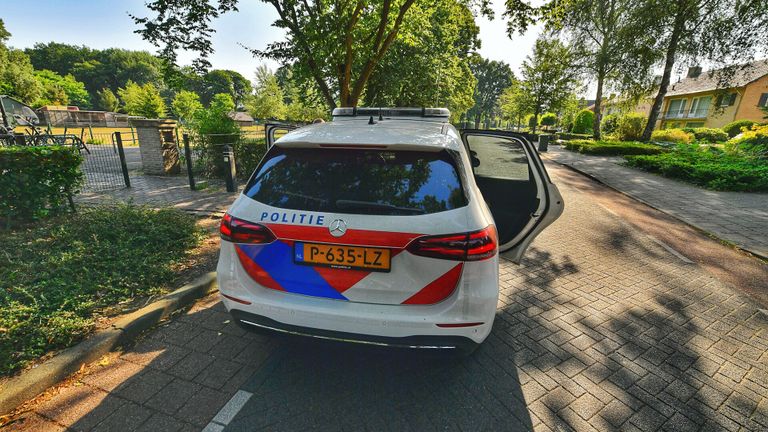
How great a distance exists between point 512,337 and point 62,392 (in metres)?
3.38

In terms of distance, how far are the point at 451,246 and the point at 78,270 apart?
3.85 meters

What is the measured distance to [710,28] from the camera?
17.6 metres

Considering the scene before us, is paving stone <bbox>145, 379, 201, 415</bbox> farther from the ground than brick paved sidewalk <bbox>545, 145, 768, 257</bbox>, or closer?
closer

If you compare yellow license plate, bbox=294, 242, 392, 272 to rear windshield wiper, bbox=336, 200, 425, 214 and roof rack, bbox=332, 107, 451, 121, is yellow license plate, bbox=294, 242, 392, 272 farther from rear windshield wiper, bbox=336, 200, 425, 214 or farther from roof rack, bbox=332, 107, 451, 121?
roof rack, bbox=332, 107, 451, 121

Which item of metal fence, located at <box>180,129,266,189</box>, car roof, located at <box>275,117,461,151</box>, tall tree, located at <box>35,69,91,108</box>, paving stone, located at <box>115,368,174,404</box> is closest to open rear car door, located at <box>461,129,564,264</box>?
car roof, located at <box>275,117,461,151</box>

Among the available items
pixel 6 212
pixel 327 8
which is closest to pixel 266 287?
pixel 6 212

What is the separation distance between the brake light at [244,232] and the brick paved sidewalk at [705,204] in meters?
7.29

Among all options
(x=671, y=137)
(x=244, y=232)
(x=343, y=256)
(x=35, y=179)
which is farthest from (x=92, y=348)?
(x=671, y=137)

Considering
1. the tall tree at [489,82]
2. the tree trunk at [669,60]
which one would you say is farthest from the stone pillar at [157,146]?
the tall tree at [489,82]

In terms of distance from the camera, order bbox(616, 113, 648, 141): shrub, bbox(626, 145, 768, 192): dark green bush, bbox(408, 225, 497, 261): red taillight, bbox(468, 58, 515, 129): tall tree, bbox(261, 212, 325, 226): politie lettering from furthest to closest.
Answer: bbox(468, 58, 515, 129): tall tree < bbox(616, 113, 648, 141): shrub < bbox(626, 145, 768, 192): dark green bush < bbox(261, 212, 325, 226): politie lettering < bbox(408, 225, 497, 261): red taillight

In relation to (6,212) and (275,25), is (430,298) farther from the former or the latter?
(275,25)

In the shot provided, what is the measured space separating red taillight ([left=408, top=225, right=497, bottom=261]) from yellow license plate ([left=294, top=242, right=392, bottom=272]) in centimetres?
19

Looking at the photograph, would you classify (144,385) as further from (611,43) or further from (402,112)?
(611,43)

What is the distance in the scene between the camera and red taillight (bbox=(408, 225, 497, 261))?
6.56ft
